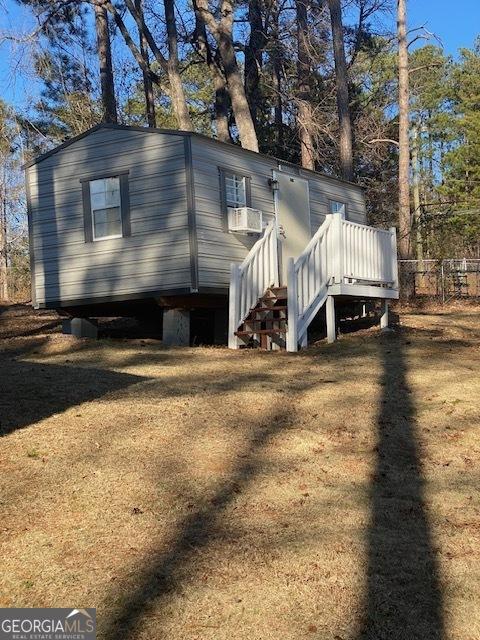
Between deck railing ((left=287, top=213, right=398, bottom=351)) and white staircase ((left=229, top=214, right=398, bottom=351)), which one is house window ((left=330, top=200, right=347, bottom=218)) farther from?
white staircase ((left=229, top=214, right=398, bottom=351))

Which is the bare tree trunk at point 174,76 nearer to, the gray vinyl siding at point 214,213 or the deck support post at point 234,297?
the gray vinyl siding at point 214,213

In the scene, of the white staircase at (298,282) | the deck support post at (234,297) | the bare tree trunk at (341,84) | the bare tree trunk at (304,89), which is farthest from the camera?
the bare tree trunk at (304,89)

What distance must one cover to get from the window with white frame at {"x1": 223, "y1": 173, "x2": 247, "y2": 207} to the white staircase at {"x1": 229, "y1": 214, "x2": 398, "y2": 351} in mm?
1099

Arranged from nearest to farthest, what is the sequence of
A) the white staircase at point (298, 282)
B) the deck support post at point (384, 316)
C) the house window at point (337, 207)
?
the white staircase at point (298, 282)
the deck support post at point (384, 316)
the house window at point (337, 207)

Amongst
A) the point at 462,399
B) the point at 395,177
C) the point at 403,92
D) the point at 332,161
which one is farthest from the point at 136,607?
the point at 395,177

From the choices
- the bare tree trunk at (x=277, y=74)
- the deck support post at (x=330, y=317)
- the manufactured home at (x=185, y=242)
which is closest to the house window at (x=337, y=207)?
the manufactured home at (x=185, y=242)

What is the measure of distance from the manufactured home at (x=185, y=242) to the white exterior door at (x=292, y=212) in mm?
45

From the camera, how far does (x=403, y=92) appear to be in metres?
21.8

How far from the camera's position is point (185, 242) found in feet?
38.6

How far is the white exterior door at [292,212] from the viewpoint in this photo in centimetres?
1393

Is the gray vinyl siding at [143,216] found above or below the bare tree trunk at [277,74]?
below

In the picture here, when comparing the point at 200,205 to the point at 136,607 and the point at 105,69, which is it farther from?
the point at 105,69

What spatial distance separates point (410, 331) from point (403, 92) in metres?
11.6

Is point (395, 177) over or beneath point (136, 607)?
over
